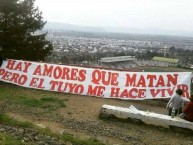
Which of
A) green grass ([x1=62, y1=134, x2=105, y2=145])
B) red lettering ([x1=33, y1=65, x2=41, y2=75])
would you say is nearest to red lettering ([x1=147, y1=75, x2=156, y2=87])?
red lettering ([x1=33, y1=65, x2=41, y2=75])

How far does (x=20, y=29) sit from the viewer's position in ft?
77.2

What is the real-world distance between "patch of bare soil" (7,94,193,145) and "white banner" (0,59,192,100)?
8.42 ft

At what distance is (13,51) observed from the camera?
2275cm

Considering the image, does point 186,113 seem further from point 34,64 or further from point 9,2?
point 9,2

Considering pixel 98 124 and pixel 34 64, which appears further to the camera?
pixel 34 64

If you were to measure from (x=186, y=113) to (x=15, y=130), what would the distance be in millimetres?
5418

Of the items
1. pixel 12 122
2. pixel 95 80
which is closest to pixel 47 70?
pixel 95 80

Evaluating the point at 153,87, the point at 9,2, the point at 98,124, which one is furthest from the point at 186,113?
the point at 9,2

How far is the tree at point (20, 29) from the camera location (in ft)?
74.6

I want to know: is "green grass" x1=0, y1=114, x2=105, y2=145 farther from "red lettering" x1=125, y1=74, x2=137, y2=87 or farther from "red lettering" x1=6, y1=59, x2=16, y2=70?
"red lettering" x1=6, y1=59, x2=16, y2=70

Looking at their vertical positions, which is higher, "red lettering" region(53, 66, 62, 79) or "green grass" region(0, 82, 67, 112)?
"red lettering" region(53, 66, 62, 79)

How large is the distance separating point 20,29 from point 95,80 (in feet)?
26.4

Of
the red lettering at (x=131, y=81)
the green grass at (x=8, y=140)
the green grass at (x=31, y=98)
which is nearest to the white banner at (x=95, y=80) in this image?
the red lettering at (x=131, y=81)

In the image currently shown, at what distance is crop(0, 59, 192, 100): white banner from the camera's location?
1672 cm
